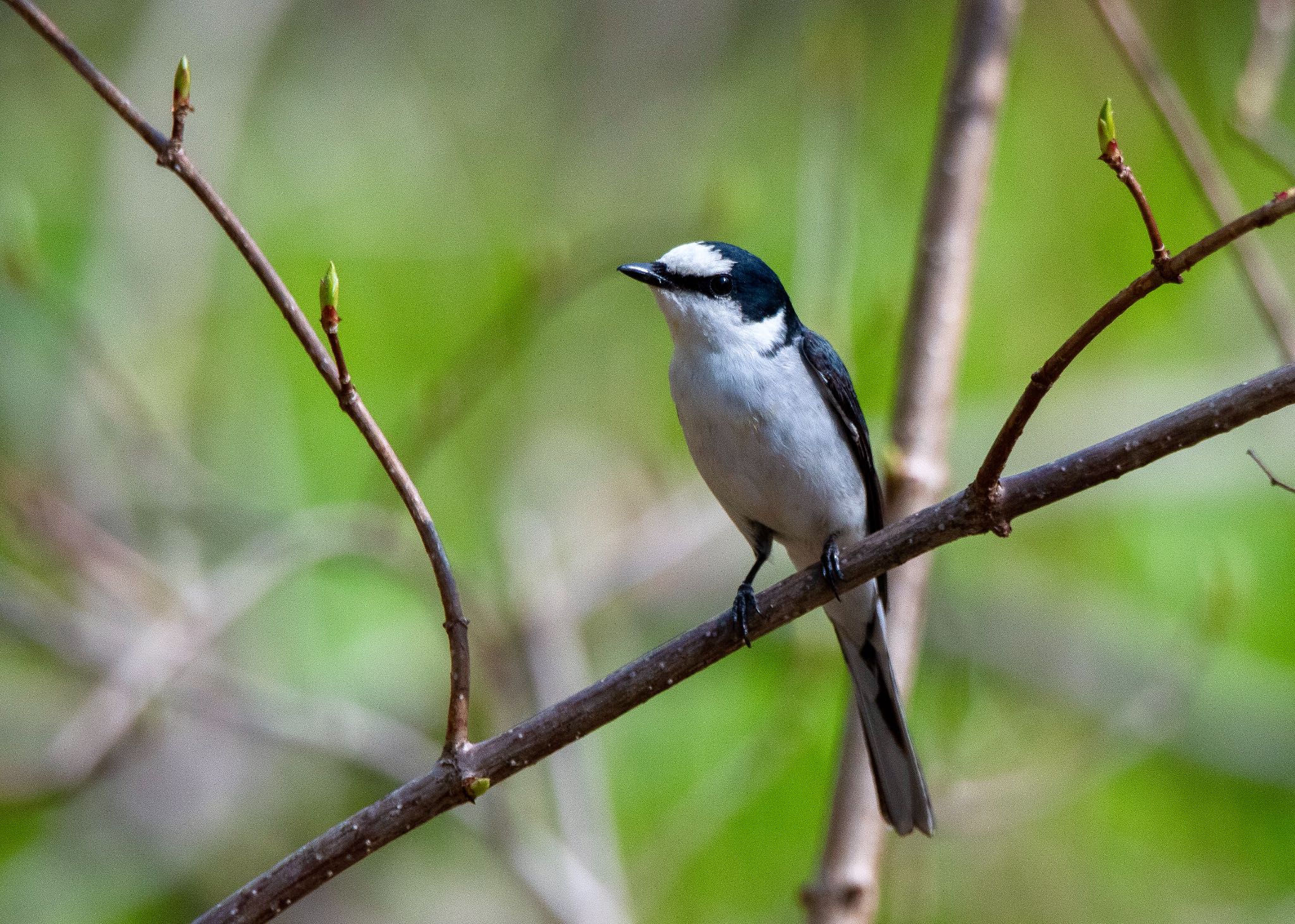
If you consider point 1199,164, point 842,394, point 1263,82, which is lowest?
point 842,394

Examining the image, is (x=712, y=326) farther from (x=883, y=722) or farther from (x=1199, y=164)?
(x=1199, y=164)

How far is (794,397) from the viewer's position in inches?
132

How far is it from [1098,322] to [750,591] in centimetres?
149

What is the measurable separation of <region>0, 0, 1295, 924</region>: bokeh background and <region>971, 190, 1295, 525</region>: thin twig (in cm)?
180

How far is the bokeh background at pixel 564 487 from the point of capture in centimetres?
435

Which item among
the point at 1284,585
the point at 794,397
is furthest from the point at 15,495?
the point at 1284,585

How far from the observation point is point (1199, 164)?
339 cm

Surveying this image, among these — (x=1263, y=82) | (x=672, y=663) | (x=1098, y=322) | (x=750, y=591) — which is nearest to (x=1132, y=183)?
(x=1098, y=322)

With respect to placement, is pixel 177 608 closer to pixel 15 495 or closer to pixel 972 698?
pixel 15 495

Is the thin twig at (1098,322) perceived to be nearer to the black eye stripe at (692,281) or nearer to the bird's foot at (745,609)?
the bird's foot at (745,609)

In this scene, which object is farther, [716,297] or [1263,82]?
[1263,82]

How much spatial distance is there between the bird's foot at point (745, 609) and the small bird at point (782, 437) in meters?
0.03

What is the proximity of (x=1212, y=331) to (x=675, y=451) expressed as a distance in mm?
2840

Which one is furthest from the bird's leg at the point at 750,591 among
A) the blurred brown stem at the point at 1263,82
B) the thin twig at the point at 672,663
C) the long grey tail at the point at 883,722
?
the blurred brown stem at the point at 1263,82
